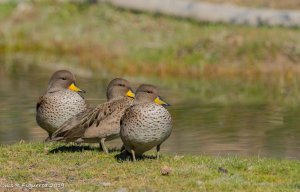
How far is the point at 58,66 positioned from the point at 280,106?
25.3 feet

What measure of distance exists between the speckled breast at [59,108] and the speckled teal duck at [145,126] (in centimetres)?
173

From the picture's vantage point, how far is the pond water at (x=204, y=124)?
1505 centimetres

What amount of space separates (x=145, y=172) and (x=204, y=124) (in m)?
6.57

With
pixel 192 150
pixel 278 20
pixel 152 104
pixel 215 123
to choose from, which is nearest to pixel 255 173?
pixel 152 104

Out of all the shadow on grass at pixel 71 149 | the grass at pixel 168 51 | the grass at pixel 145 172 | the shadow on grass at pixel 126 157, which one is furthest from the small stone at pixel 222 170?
the grass at pixel 168 51

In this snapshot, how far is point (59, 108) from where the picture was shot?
13305 millimetres

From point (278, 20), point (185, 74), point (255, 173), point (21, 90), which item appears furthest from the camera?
point (278, 20)

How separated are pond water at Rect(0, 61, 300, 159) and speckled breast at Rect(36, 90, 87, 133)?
185 cm

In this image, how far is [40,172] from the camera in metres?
11.2

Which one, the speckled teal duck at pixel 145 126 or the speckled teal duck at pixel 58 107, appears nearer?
the speckled teal duck at pixel 145 126

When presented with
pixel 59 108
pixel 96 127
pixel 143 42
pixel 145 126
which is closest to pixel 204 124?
pixel 59 108

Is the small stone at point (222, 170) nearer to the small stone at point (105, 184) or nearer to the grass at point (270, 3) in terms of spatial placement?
the small stone at point (105, 184)

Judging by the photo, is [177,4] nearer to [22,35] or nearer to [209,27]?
[209,27]

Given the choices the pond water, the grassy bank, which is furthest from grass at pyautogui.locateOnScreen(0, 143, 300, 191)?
the grassy bank
